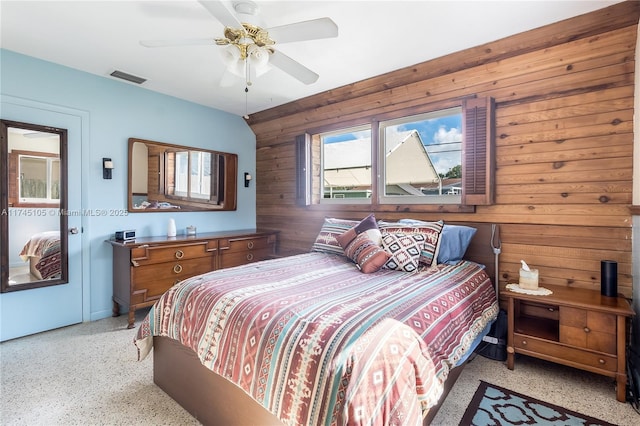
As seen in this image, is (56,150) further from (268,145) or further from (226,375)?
(226,375)

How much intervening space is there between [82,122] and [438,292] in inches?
142

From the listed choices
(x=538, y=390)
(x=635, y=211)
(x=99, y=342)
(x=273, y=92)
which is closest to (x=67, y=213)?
(x=99, y=342)

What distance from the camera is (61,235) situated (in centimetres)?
297

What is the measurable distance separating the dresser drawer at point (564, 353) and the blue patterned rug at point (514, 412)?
369 mm

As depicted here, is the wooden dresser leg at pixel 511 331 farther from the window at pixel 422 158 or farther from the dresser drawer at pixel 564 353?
the window at pixel 422 158

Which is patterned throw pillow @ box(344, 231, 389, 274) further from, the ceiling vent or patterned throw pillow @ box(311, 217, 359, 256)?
the ceiling vent

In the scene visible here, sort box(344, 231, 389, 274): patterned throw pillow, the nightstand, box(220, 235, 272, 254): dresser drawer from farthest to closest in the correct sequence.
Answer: box(220, 235, 272, 254): dresser drawer, box(344, 231, 389, 274): patterned throw pillow, the nightstand

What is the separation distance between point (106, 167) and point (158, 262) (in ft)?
3.75

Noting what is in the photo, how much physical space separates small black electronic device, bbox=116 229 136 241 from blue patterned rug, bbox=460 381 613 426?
129 inches

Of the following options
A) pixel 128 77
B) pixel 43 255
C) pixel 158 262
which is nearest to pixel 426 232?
pixel 158 262

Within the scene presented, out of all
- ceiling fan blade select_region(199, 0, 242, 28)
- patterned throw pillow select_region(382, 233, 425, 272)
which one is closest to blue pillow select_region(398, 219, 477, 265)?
patterned throw pillow select_region(382, 233, 425, 272)

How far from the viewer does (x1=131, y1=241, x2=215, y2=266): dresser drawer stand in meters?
2.97

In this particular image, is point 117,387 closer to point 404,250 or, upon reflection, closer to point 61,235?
point 61,235

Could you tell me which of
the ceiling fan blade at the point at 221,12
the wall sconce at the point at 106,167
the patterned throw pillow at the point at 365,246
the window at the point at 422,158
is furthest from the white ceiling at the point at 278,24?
A: the patterned throw pillow at the point at 365,246
